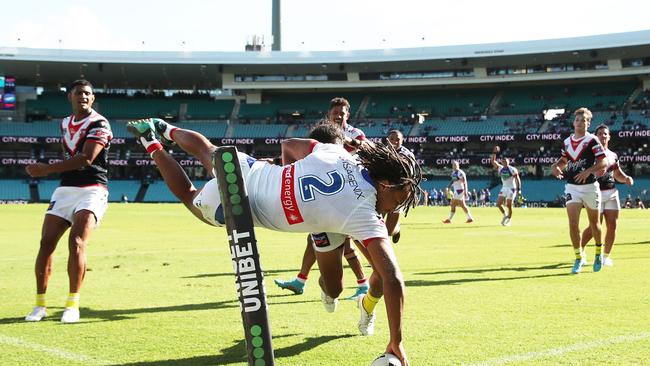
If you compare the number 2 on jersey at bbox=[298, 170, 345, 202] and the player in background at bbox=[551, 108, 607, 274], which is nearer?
the number 2 on jersey at bbox=[298, 170, 345, 202]

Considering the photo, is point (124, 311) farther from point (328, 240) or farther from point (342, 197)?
point (342, 197)

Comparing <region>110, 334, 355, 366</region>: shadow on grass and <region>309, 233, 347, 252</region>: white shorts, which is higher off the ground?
<region>309, 233, 347, 252</region>: white shorts

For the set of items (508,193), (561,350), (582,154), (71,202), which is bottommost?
(508,193)

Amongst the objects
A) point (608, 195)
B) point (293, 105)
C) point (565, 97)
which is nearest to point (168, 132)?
point (608, 195)

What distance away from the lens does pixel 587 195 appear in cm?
1017

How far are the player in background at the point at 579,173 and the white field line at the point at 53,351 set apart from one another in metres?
7.28

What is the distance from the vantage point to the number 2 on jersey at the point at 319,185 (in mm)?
4176

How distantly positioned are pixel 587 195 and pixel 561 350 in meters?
5.79

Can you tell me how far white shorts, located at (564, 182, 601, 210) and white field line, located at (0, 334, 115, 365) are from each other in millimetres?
7585

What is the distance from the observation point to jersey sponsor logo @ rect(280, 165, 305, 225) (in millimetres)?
4285

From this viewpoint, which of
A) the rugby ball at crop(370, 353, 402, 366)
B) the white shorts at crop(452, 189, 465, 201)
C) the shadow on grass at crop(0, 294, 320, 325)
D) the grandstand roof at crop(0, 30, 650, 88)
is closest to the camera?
the rugby ball at crop(370, 353, 402, 366)

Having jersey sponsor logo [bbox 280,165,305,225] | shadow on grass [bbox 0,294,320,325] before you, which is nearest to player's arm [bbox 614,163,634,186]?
shadow on grass [bbox 0,294,320,325]

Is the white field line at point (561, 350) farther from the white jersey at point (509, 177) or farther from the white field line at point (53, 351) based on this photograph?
the white jersey at point (509, 177)

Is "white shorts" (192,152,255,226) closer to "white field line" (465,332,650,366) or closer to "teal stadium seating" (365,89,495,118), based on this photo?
"white field line" (465,332,650,366)
